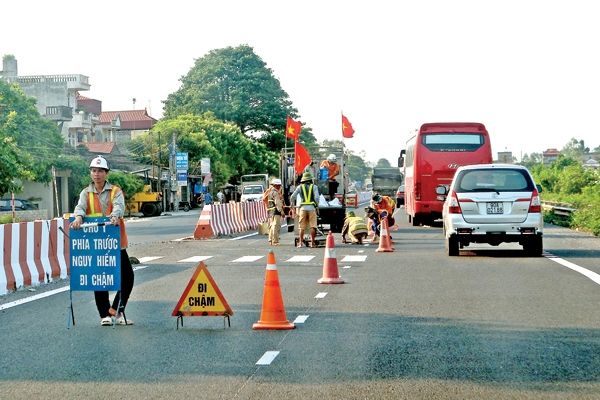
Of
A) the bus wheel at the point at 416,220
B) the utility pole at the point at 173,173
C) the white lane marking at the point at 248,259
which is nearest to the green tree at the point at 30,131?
the utility pole at the point at 173,173

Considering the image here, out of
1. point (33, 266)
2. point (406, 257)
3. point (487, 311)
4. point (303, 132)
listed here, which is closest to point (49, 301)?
point (33, 266)

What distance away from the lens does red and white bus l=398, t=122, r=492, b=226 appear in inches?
1401

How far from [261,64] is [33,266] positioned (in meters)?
87.1

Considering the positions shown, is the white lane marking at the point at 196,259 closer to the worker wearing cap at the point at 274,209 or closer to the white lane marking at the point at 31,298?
the worker wearing cap at the point at 274,209

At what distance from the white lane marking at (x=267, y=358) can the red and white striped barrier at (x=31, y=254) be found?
24.1ft

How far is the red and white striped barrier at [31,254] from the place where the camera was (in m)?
16.4

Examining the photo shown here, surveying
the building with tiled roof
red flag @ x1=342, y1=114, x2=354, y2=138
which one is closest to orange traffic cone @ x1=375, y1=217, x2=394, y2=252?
red flag @ x1=342, y1=114, x2=354, y2=138

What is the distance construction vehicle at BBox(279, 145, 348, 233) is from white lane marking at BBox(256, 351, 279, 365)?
841 inches

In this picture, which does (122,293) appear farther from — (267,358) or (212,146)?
(212,146)

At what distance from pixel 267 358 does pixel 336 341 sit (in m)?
1.17

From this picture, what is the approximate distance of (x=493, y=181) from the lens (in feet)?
73.1

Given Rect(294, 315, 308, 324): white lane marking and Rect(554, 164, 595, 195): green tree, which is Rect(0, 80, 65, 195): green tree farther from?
Rect(294, 315, 308, 324): white lane marking

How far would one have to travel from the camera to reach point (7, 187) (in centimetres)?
4222

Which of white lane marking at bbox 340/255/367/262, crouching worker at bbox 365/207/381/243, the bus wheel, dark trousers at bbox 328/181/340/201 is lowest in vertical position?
white lane marking at bbox 340/255/367/262
